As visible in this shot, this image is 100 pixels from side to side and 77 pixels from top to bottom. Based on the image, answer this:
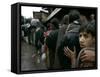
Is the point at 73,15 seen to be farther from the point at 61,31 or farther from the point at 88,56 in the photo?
the point at 88,56

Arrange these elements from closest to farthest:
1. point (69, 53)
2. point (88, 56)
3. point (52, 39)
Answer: point (52, 39) → point (69, 53) → point (88, 56)

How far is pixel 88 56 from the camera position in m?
3.68

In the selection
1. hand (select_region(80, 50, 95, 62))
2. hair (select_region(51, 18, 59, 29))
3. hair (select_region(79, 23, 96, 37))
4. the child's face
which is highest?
hair (select_region(51, 18, 59, 29))

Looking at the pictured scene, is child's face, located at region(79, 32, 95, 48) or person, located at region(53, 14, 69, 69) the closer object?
person, located at region(53, 14, 69, 69)

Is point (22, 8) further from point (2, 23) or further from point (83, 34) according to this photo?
point (83, 34)

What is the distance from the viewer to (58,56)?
138 inches

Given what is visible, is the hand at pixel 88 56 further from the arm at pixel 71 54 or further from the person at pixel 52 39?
the person at pixel 52 39

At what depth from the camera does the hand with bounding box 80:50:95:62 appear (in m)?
3.64

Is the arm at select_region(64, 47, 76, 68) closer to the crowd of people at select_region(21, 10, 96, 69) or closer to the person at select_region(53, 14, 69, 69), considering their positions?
the crowd of people at select_region(21, 10, 96, 69)

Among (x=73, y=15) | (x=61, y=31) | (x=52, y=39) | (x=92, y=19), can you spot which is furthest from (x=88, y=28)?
(x=52, y=39)

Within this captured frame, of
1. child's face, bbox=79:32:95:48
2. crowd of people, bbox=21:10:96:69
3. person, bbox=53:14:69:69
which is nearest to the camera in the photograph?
crowd of people, bbox=21:10:96:69

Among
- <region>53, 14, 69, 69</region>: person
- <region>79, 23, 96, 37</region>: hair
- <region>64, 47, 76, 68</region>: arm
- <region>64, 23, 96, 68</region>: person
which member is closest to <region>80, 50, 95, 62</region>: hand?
<region>64, 23, 96, 68</region>: person

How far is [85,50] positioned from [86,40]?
0.12m

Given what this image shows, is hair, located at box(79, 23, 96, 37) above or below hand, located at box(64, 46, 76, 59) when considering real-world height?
above
